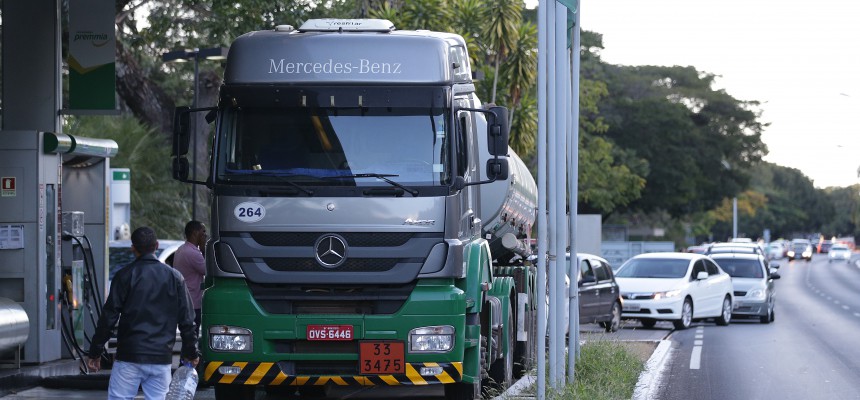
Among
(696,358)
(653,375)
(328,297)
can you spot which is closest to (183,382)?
(328,297)

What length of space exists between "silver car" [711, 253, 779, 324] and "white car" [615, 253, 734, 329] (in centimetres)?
123

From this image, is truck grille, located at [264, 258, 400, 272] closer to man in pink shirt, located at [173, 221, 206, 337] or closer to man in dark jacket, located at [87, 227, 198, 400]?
man in dark jacket, located at [87, 227, 198, 400]

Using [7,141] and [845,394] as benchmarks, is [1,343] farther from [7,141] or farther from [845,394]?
[845,394]

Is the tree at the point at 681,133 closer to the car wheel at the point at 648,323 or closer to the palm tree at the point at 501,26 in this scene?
the car wheel at the point at 648,323

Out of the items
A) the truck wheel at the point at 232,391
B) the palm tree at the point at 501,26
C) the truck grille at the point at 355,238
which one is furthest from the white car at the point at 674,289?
the truck grille at the point at 355,238

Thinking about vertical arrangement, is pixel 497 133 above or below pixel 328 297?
above

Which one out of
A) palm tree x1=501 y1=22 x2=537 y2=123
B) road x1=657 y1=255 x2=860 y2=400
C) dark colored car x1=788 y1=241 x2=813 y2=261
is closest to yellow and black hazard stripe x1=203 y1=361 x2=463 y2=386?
road x1=657 y1=255 x2=860 y2=400

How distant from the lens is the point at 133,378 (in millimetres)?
9016

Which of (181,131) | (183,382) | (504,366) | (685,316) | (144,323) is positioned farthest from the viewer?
(685,316)

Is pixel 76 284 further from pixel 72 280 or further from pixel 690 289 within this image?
pixel 690 289

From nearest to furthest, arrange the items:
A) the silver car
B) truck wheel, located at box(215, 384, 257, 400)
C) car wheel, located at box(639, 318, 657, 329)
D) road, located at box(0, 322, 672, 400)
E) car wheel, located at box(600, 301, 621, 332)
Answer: truck wheel, located at box(215, 384, 257, 400), road, located at box(0, 322, 672, 400), car wheel, located at box(600, 301, 621, 332), car wheel, located at box(639, 318, 657, 329), the silver car

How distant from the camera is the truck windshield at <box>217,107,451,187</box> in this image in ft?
35.4

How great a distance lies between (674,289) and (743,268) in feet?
17.6

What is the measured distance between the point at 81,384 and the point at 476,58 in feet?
45.2
